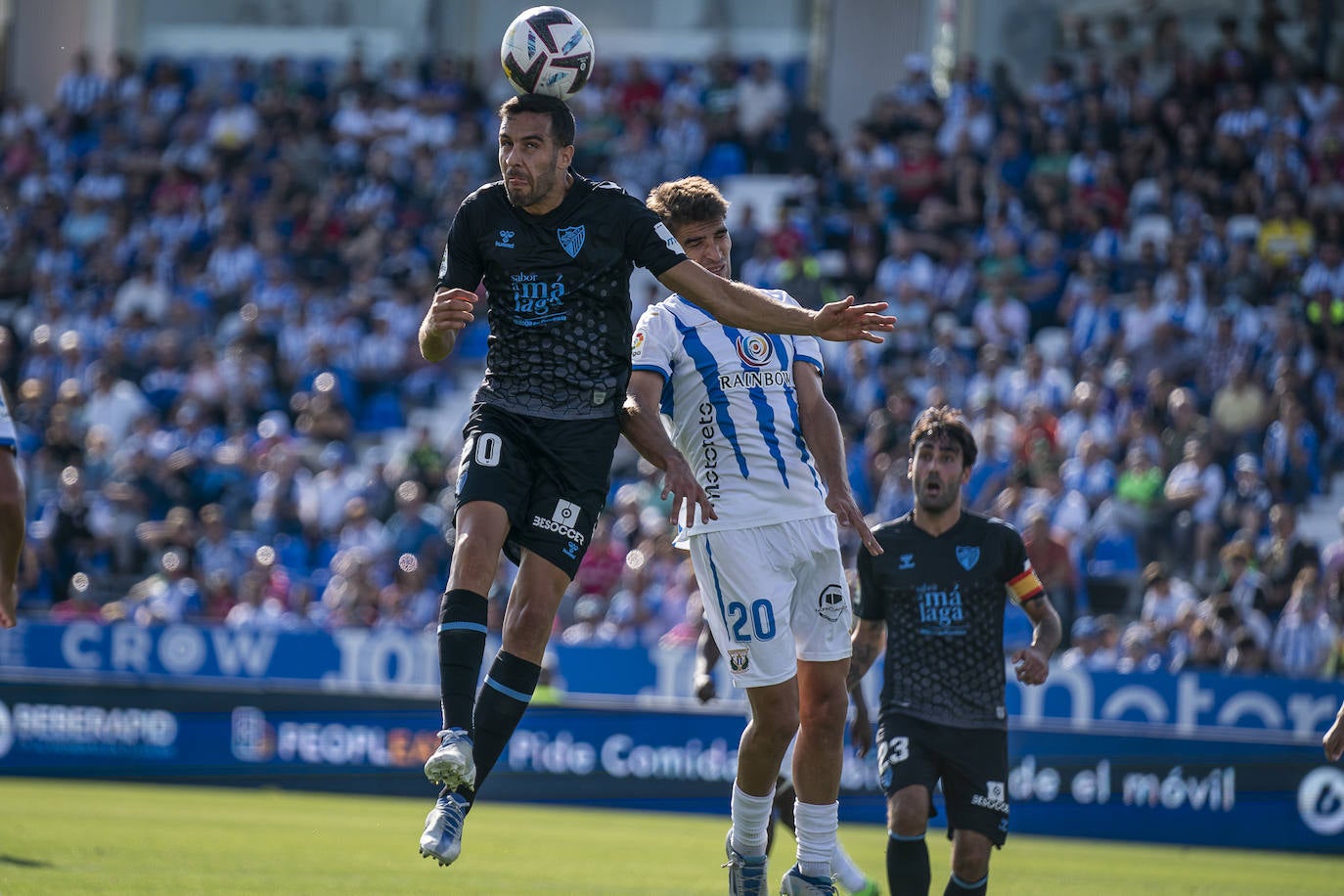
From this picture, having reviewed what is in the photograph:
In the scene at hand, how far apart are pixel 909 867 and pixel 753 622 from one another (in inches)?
54.1

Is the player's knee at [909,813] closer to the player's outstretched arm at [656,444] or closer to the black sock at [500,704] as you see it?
the player's outstretched arm at [656,444]

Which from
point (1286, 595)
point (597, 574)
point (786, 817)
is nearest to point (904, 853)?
point (786, 817)

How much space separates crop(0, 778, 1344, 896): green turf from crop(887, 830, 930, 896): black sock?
6.69ft

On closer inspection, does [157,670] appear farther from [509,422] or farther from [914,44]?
[914,44]

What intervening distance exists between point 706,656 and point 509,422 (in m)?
2.54

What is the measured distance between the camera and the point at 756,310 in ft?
22.8

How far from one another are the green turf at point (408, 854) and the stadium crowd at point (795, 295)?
3492 mm

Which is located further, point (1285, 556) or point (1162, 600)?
point (1162, 600)

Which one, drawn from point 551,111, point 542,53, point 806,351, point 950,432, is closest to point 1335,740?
point 950,432

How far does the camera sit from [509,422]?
7082 millimetres

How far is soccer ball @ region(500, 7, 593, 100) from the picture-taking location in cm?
712

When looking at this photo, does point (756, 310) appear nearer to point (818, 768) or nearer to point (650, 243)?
point (650, 243)

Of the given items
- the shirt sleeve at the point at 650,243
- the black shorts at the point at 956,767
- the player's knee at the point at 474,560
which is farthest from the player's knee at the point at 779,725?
the shirt sleeve at the point at 650,243

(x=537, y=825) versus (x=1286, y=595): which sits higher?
(x=1286, y=595)
